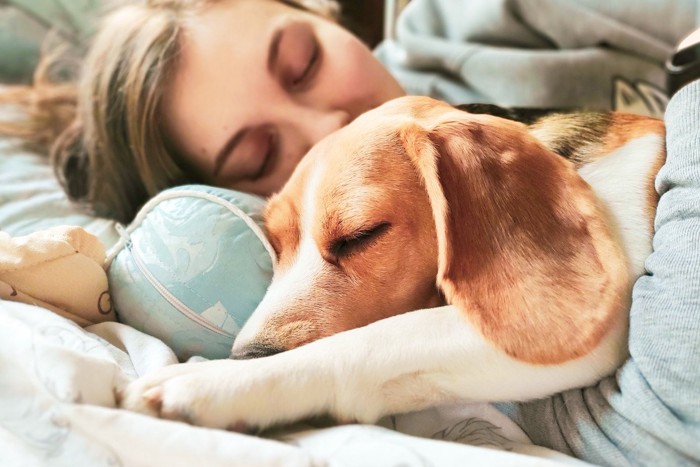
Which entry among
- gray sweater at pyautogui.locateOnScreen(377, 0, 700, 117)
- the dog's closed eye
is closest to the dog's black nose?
the dog's closed eye

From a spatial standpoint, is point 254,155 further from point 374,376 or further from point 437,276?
point 374,376

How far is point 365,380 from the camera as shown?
1.08m

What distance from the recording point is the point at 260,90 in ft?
6.51

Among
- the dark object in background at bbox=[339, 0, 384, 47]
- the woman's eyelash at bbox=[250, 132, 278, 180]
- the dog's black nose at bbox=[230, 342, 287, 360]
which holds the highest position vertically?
the dog's black nose at bbox=[230, 342, 287, 360]

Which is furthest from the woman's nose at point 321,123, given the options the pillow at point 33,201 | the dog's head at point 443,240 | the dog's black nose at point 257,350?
the dog's black nose at point 257,350

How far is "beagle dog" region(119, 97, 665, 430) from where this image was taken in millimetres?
1057

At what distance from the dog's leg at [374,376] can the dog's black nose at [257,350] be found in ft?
0.33

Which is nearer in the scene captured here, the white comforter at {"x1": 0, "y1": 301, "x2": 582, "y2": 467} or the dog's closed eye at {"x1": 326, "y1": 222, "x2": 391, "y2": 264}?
the white comforter at {"x1": 0, "y1": 301, "x2": 582, "y2": 467}

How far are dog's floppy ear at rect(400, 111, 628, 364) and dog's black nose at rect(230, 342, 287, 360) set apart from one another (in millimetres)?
340

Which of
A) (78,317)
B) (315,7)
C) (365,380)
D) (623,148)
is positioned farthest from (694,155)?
(315,7)

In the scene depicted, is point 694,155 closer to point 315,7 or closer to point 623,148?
point 623,148

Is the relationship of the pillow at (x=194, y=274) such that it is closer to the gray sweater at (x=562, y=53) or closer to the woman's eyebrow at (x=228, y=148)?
the woman's eyebrow at (x=228, y=148)

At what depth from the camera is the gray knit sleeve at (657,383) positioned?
0.93 m

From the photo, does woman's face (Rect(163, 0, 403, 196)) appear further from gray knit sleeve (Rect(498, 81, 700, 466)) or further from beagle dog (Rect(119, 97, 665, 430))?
gray knit sleeve (Rect(498, 81, 700, 466))
